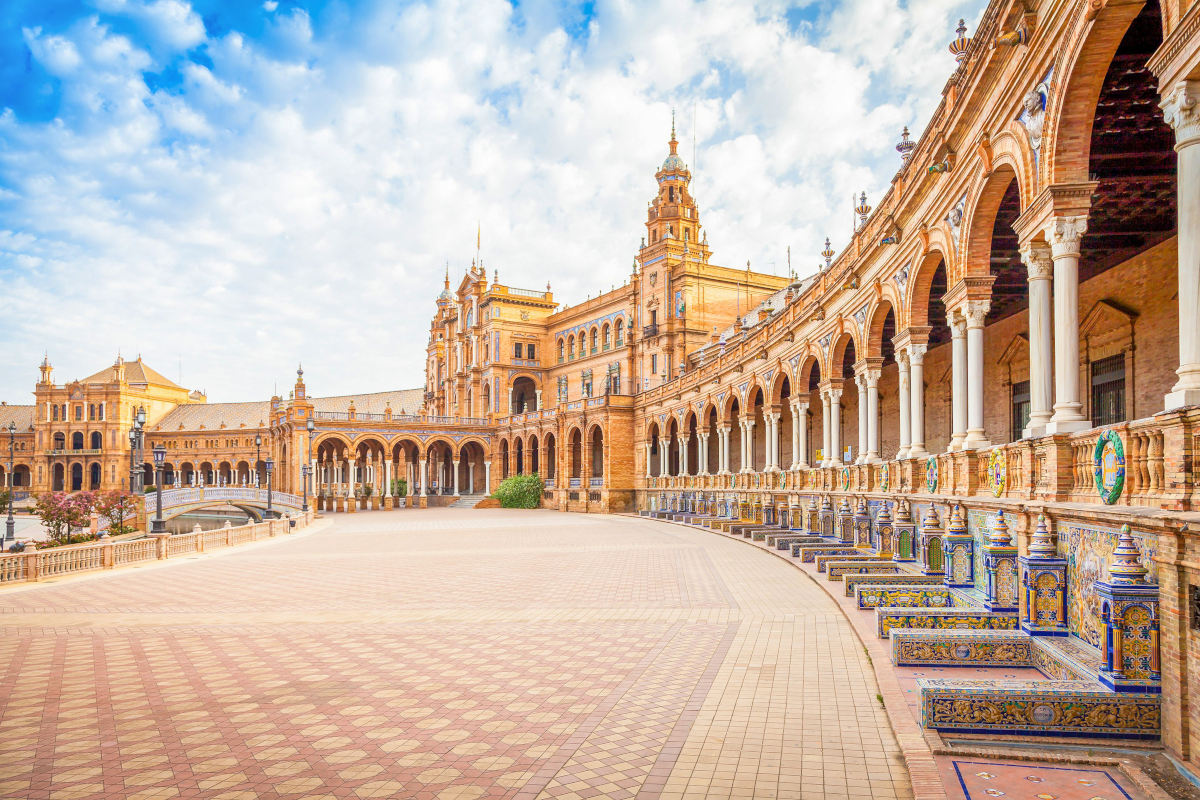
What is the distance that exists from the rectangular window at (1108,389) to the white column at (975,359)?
147 inches

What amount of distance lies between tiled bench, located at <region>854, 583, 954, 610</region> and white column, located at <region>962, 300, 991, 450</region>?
7.95ft

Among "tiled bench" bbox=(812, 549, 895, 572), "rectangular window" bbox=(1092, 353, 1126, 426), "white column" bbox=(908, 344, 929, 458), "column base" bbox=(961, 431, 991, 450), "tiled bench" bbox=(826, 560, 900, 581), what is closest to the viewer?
"column base" bbox=(961, 431, 991, 450)

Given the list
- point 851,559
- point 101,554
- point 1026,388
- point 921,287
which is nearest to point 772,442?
point 1026,388

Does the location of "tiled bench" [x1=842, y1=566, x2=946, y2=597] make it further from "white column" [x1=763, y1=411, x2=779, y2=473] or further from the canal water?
the canal water

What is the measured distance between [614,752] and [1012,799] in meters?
2.58

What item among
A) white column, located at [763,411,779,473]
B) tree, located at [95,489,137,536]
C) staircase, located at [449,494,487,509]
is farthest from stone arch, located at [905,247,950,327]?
staircase, located at [449,494,487,509]

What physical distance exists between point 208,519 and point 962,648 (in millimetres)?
61089

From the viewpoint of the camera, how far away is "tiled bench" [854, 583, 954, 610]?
9.51 m

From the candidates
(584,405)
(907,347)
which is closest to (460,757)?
(907,347)

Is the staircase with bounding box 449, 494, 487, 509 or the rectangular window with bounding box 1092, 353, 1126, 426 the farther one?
the staircase with bounding box 449, 494, 487, 509

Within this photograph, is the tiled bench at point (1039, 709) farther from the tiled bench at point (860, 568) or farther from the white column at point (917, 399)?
the white column at point (917, 399)

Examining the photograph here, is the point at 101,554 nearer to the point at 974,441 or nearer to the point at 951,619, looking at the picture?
the point at 951,619

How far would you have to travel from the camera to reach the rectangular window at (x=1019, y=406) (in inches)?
683

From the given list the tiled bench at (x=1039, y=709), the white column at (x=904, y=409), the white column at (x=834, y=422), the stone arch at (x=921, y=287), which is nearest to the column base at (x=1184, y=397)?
the tiled bench at (x=1039, y=709)
